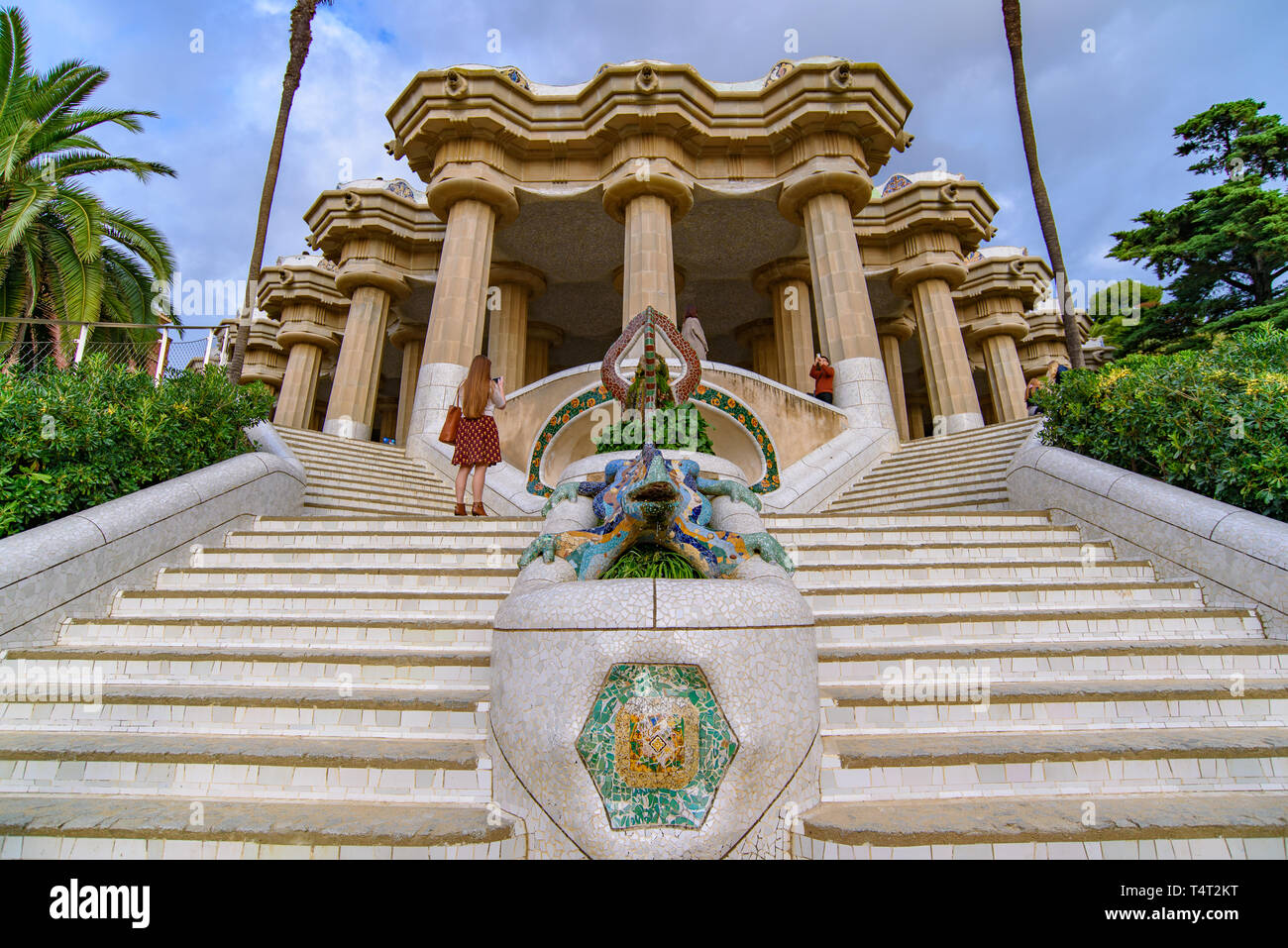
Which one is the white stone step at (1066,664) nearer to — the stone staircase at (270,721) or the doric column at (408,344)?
the stone staircase at (270,721)

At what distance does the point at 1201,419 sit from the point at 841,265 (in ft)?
32.0

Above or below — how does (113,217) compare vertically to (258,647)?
above

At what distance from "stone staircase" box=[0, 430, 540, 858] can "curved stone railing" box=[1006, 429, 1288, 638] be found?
4.67m

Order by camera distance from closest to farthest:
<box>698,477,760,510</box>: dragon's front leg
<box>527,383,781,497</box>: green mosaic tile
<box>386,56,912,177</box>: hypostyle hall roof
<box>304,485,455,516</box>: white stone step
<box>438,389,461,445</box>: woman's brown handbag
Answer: <box>698,477,760,510</box>: dragon's front leg → <box>438,389,461,445</box>: woman's brown handbag → <box>304,485,455,516</box>: white stone step → <box>527,383,781,497</box>: green mosaic tile → <box>386,56,912,177</box>: hypostyle hall roof

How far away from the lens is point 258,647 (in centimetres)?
395

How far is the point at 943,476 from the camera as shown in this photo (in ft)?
29.4

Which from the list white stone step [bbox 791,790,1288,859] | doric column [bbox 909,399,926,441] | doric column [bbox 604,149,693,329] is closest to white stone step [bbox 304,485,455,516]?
→ white stone step [bbox 791,790,1288,859]

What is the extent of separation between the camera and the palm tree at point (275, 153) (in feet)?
40.9

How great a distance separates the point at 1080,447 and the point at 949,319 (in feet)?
43.5

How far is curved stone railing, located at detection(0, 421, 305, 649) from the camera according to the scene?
3.83m

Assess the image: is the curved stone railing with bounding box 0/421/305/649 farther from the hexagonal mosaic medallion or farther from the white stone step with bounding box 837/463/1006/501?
the white stone step with bounding box 837/463/1006/501

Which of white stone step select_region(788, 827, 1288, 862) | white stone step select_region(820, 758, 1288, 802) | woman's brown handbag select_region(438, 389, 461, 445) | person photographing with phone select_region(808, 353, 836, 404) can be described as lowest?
white stone step select_region(788, 827, 1288, 862)
